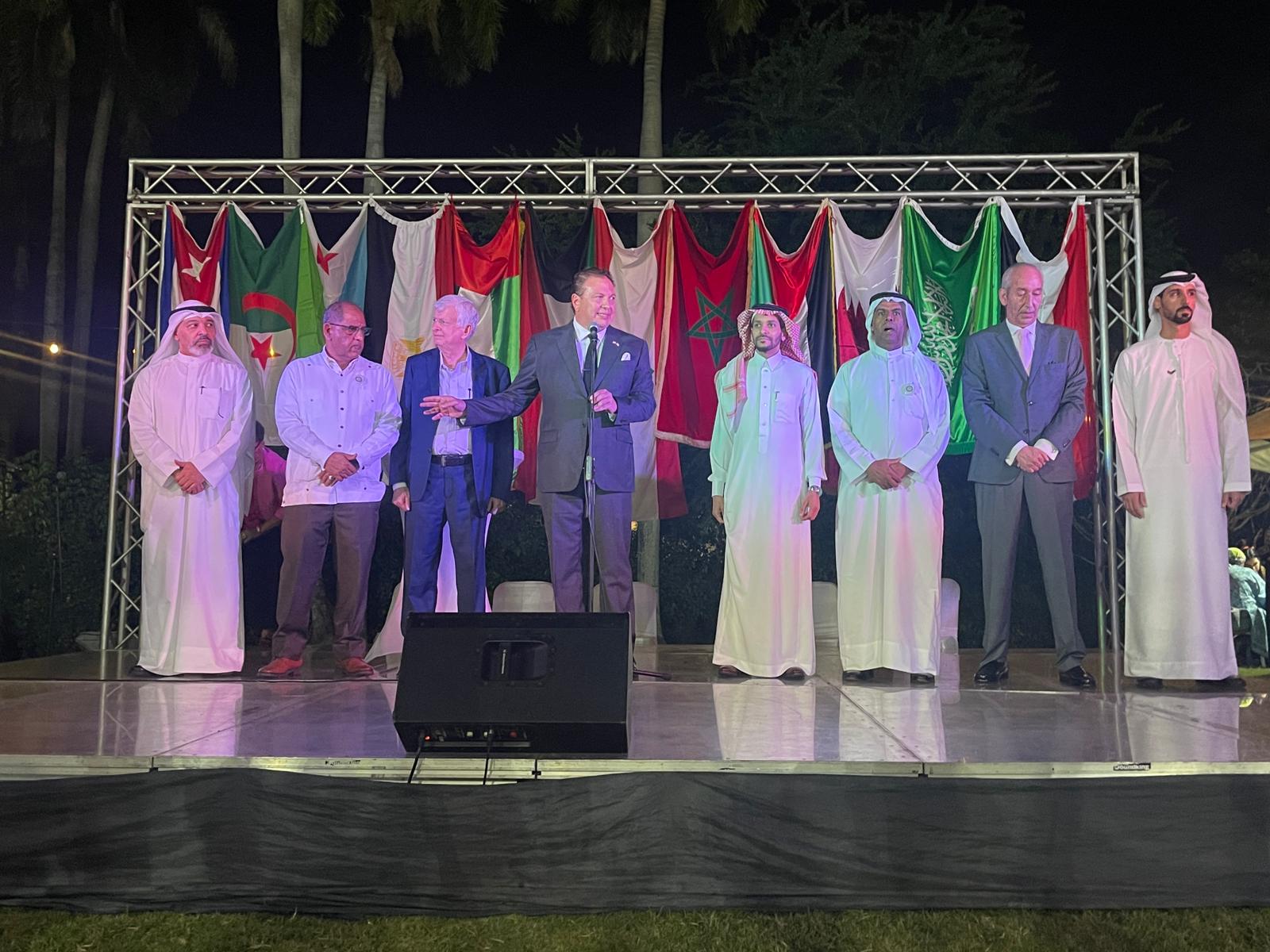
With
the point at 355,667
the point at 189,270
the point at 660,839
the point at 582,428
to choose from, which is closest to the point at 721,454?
the point at 582,428

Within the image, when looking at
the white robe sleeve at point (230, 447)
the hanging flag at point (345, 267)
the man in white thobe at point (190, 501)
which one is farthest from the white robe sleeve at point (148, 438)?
the hanging flag at point (345, 267)

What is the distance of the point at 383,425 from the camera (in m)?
5.96

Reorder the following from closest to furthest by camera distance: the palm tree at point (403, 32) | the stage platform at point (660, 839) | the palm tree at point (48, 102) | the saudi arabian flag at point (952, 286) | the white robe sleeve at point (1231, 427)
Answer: the stage platform at point (660, 839), the white robe sleeve at point (1231, 427), the saudi arabian flag at point (952, 286), the palm tree at point (403, 32), the palm tree at point (48, 102)

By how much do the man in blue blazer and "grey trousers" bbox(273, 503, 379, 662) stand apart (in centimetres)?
23

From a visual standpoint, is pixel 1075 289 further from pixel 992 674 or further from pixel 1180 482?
pixel 992 674

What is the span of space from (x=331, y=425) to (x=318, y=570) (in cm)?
77

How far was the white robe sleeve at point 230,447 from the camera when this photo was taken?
5824mm

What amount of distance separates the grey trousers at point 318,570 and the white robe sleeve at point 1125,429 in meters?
3.83

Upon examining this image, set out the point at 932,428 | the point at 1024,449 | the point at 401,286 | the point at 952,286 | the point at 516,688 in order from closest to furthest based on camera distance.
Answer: the point at 516,688
the point at 1024,449
the point at 932,428
the point at 952,286
the point at 401,286

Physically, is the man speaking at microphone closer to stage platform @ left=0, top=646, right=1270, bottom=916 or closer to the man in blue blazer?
the man in blue blazer

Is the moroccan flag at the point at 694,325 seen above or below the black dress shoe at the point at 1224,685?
above

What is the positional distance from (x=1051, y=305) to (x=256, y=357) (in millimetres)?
4658

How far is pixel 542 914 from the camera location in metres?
2.85

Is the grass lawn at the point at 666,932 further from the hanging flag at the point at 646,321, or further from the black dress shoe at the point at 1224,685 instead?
the hanging flag at the point at 646,321
